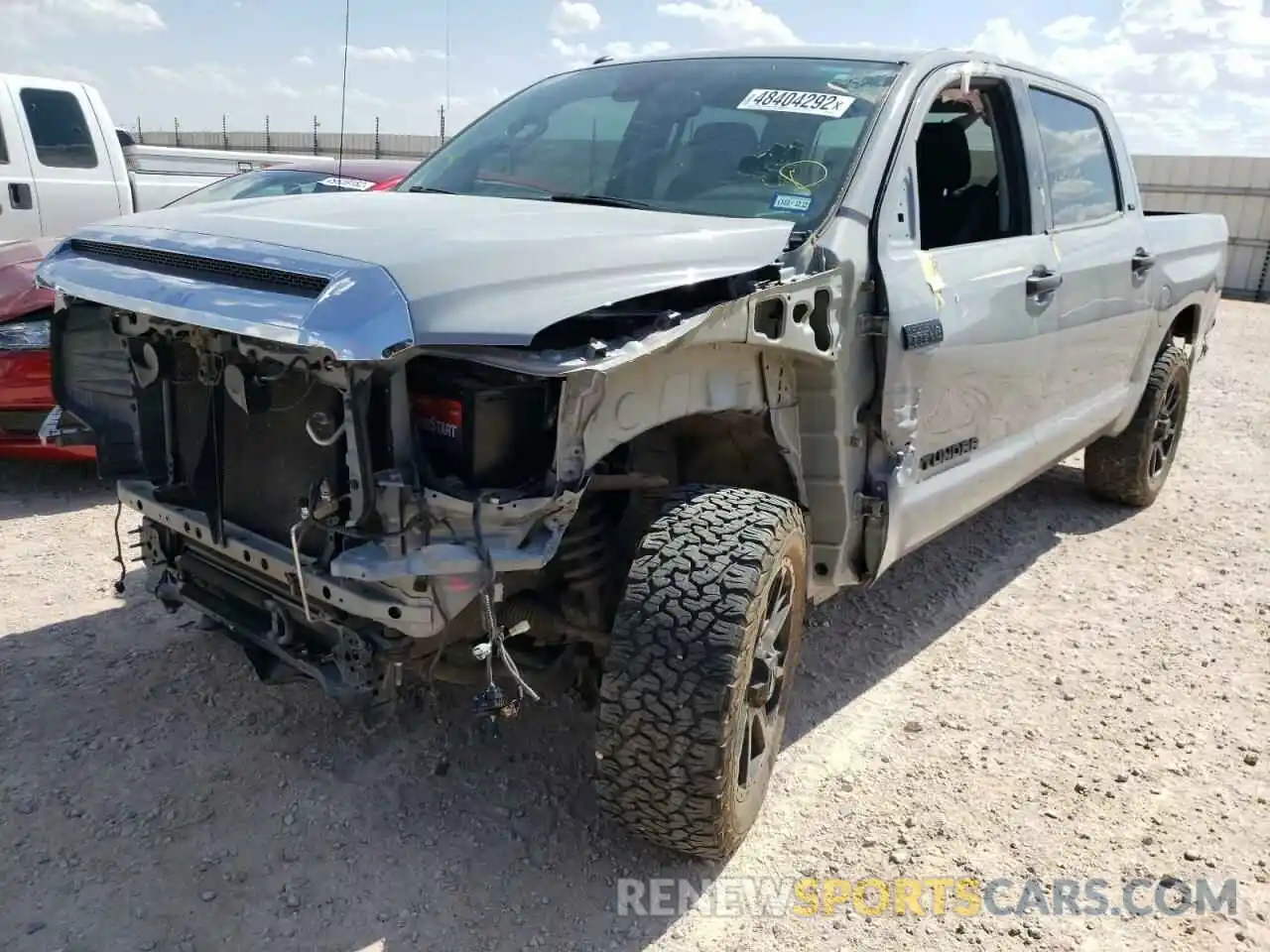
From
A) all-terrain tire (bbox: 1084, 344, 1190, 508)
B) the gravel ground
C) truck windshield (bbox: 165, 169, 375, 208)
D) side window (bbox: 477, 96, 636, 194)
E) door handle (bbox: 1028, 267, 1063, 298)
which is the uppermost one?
side window (bbox: 477, 96, 636, 194)

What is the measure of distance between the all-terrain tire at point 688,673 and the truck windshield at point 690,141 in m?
0.95

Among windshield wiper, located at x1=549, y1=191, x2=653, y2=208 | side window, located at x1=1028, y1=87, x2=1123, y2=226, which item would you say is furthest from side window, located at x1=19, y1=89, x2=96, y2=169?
side window, located at x1=1028, y1=87, x2=1123, y2=226

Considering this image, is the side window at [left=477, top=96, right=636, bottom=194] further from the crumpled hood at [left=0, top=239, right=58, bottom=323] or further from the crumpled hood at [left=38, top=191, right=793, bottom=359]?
the crumpled hood at [left=0, top=239, right=58, bottom=323]

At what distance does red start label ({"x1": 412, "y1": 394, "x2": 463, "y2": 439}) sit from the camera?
218 cm

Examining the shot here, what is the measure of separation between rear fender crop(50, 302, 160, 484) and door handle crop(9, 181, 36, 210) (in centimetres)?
571

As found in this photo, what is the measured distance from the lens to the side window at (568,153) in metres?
3.26

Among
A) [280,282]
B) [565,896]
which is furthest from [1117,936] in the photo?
[280,282]

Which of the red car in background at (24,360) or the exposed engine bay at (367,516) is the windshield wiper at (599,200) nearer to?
the exposed engine bay at (367,516)

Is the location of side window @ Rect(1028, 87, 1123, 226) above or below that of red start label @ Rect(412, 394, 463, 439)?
above

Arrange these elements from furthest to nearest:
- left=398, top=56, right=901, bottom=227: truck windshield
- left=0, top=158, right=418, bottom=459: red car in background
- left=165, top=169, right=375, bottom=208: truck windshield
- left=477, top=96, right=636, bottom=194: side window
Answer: left=165, top=169, right=375, bottom=208: truck windshield < left=0, top=158, right=418, bottom=459: red car in background < left=477, top=96, right=636, bottom=194: side window < left=398, top=56, right=901, bottom=227: truck windshield

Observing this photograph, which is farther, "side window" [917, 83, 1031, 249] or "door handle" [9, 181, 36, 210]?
"door handle" [9, 181, 36, 210]

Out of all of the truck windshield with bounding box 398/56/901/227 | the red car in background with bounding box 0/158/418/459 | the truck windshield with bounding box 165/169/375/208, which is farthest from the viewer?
the truck windshield with bounding box 165/169/375/208

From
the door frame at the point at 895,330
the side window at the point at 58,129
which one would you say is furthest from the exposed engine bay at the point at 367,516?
the side window at the point at 58,129

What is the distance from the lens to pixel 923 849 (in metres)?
2.75
